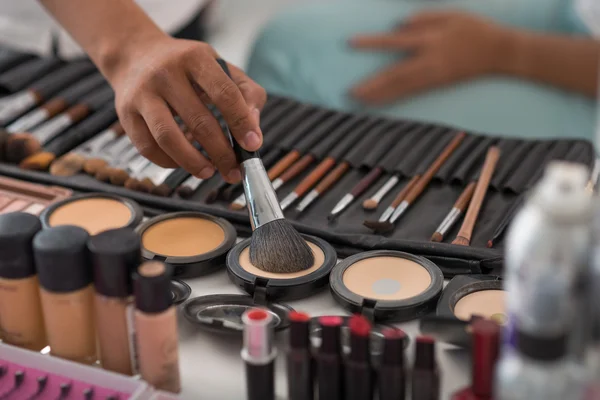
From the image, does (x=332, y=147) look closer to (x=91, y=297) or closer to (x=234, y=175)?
(x=234, y=175)

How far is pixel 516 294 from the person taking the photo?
1.45 feet

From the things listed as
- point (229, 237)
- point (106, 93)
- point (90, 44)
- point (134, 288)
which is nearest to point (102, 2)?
point (90, 44)

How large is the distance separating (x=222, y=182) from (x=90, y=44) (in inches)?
9.2

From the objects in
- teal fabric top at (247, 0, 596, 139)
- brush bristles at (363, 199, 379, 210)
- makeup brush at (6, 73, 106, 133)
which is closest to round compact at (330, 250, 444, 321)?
brush bristles at (363, 199, 379, 210)

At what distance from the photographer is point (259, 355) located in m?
0.55

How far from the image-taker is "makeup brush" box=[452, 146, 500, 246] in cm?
80

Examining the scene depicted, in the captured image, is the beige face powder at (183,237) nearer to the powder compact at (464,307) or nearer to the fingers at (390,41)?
the powder compact at (464,307)

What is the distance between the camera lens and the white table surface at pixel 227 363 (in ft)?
2.04

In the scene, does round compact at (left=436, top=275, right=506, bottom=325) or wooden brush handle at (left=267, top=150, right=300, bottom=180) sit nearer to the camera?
round compact at (left=436, top=275, right=506, bottom=325)

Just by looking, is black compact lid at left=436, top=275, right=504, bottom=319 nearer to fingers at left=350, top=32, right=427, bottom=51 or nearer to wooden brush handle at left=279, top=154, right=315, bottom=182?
wooden brush handle at left=279, top=154, right=315, bottom=182

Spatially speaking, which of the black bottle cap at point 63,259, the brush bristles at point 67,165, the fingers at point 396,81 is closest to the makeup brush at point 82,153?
the brush bristles at point 67,165

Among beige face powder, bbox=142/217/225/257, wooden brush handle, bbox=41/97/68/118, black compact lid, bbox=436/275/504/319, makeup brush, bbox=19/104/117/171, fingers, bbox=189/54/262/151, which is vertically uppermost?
fingers, bbox=189/54/262/151

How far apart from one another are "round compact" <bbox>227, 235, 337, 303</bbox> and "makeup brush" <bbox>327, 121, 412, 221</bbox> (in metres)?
0.12

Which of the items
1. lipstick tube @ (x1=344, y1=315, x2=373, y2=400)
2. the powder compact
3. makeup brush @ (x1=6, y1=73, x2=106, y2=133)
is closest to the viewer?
lipstick tube @ (x1=344, y1=315, x2=373, y2=400)
